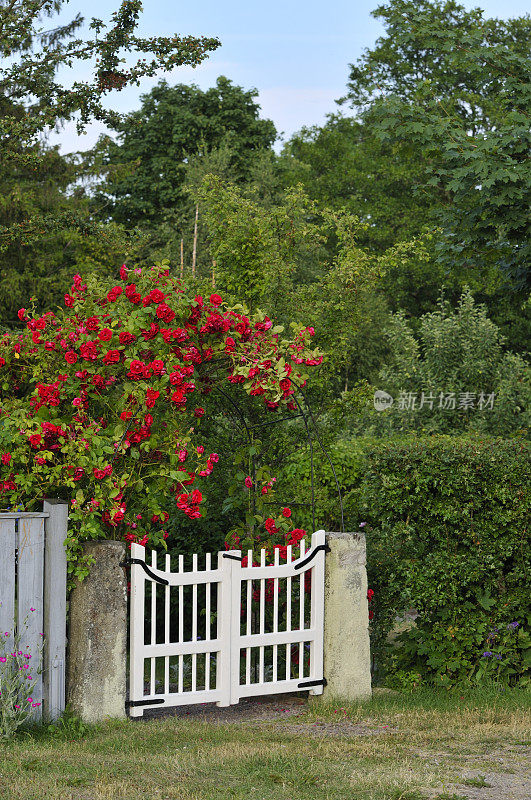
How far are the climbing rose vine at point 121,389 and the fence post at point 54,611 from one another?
3.9 inches

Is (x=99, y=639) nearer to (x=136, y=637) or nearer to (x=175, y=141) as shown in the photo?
(x=136, y=637)

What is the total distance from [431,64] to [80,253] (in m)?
14.0

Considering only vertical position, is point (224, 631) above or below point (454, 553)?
below

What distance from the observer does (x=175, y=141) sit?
2966 cm

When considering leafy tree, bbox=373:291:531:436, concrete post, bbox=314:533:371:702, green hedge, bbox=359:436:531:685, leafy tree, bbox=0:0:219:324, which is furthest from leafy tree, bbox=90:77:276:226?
concrete post, bbox=314:533:371:702

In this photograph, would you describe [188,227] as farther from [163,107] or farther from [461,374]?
[461,374]

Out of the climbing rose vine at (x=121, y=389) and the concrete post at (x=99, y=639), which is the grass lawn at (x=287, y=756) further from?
the climbing rose vine at (x=121, y=389)

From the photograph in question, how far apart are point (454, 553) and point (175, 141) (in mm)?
24940

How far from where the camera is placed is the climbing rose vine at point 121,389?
5578 millimetres

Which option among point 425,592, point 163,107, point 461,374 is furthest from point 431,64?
point 425,592

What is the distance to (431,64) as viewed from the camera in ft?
97.3

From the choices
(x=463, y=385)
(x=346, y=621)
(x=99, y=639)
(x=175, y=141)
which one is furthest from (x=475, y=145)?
(x=175, y=141)

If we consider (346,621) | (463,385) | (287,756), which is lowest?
(287,756)

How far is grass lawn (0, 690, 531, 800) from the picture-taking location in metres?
4.27
